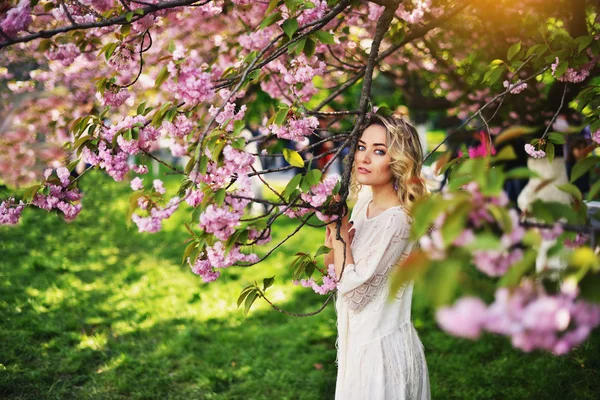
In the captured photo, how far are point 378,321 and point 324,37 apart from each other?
1130 mm

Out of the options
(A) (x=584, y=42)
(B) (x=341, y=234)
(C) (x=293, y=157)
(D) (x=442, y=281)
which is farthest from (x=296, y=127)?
(A) (x=584, y=42)

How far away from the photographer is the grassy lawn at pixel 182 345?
344 cm

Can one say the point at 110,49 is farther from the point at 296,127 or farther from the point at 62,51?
the point at 296,127

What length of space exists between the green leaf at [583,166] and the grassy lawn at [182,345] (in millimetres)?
2286

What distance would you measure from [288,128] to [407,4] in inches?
61.0

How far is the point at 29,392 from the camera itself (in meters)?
3.25

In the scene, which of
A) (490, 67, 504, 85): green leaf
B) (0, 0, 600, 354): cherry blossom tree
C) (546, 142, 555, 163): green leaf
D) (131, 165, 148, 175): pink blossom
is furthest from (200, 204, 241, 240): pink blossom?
(490, 67, 504, 85): green leaf

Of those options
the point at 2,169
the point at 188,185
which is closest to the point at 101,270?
the point at 2,169

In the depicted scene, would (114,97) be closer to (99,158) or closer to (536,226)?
(99,158)

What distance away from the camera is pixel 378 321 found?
221cm

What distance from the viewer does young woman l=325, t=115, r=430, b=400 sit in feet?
7.13

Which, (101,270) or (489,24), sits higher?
(489,24)

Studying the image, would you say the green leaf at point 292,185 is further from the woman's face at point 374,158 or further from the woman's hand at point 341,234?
the woman's face at point 374,158

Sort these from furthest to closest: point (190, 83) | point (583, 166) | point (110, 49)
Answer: point (110, 49) < point (190, 83) < point (583, 166)
